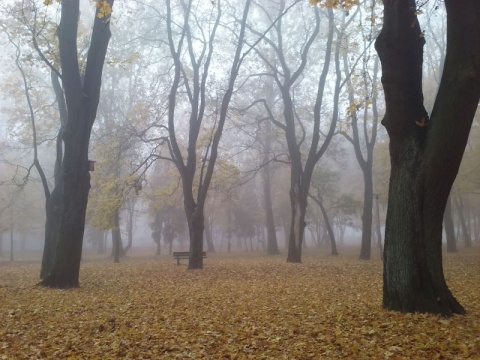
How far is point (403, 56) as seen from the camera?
23.1ft

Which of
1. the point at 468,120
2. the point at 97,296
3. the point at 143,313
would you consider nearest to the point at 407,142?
the point at 468,120

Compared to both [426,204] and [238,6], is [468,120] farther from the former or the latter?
[238,6]

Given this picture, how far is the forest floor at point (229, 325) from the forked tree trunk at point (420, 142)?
57 cm

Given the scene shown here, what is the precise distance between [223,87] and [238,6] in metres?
4.99

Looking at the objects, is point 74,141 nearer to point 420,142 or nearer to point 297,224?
point 420,142

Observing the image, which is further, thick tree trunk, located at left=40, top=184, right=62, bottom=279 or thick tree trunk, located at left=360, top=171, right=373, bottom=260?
thick tree trunk, located at left=360, top=171, right=373, bottom=260

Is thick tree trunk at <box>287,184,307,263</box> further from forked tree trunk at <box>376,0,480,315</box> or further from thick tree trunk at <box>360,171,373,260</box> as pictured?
forked tree trunk at <box>376,0,480,315</box>

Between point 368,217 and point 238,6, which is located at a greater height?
point 238,6

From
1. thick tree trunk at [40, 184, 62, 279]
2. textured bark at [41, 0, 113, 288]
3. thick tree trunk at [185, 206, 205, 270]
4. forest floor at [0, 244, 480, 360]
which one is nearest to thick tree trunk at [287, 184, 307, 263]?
thick tree trunk at [185, 206, 205, 270]

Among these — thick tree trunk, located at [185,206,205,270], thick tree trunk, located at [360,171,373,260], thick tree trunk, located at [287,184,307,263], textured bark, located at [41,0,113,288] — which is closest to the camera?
textured bark, located at [41,0,113,288]

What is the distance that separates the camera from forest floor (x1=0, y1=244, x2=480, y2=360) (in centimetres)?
530

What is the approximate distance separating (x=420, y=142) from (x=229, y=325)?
13.4 ft

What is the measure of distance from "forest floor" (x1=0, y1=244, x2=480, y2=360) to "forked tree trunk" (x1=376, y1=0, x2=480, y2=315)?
1.87 feet

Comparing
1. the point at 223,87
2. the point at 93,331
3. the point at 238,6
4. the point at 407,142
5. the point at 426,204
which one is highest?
the point at 238,6
